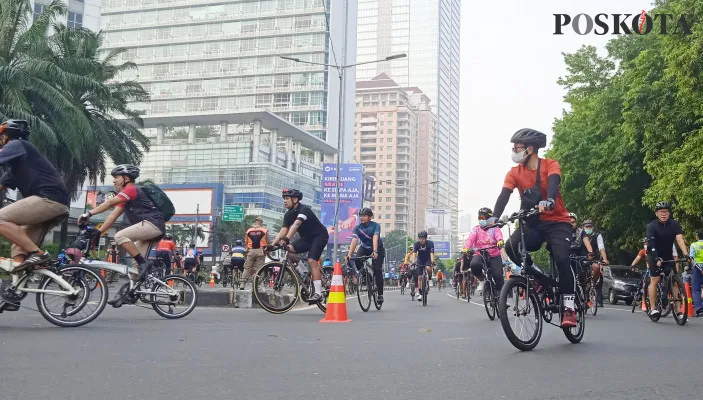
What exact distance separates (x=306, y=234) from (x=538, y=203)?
536 centimetres

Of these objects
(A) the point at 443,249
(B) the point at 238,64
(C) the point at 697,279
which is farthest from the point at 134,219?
(B) the point at 238,64

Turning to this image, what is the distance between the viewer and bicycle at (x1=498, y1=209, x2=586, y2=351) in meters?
6.25

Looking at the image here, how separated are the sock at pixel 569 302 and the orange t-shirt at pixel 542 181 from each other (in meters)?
0.64

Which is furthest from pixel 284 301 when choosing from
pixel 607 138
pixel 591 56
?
pixel 591 56

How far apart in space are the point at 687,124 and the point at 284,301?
19921 mm

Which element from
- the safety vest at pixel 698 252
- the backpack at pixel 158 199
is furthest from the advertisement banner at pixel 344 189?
the backpack at pixel 158 199

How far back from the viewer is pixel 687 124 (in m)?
26.6

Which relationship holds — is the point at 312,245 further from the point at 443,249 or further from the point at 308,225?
the point at 443,249

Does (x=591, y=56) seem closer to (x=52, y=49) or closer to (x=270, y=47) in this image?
(x=52, y=49)

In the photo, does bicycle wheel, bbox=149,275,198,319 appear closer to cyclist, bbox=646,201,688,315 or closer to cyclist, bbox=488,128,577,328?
cyclist, bbox=488,128,577,328

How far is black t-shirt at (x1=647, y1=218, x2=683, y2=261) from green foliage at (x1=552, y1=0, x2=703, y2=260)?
14.0 meters

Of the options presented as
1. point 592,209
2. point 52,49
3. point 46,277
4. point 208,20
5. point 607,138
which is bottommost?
point 46,277

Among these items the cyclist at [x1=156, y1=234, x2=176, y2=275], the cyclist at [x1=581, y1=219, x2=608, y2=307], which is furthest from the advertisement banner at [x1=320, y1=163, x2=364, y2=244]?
the cyclist at [x1=581, y1=219, x2=608, y2=307]

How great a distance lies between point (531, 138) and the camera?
6945 mm
